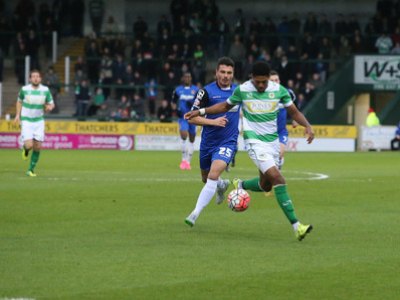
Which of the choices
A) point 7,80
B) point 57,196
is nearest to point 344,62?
point 7,80

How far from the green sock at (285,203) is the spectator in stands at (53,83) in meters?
30.7

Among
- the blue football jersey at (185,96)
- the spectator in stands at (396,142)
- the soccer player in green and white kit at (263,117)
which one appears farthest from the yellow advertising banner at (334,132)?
the soccer player in green and white kit at (263,117)

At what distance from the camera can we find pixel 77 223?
15.0 m

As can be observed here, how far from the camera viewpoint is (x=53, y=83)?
4372 cm

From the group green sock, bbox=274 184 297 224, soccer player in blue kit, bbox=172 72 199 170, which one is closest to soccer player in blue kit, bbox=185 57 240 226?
green sock, bbox=274 184 297 224

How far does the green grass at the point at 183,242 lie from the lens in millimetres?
9859

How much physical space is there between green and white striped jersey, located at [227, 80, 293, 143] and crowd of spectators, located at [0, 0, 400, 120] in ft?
96.1

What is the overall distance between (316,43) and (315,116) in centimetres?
309

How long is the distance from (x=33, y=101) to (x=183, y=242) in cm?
1246

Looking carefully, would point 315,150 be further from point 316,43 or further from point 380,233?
point 380,233

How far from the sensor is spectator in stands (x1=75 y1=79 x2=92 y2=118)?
43.3 meters

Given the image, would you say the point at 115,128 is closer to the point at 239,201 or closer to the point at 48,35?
the point at 48,35

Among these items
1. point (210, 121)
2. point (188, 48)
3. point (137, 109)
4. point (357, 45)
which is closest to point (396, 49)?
point (357, 45)

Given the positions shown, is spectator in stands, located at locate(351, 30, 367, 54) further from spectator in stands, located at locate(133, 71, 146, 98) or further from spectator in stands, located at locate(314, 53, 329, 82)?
spectator in stands, located at locate(133, 71, 146, 98)
